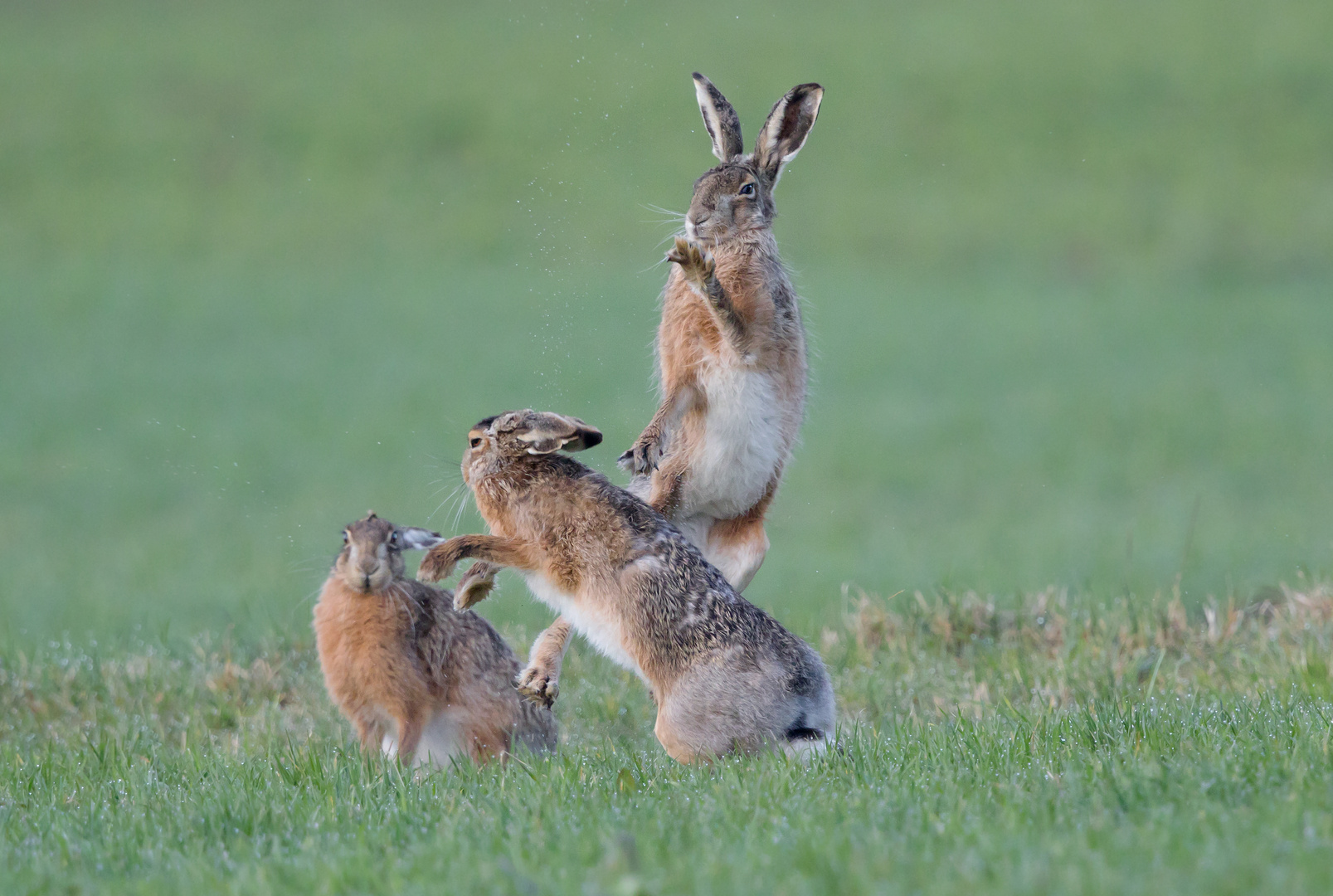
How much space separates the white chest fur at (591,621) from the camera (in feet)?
17.5

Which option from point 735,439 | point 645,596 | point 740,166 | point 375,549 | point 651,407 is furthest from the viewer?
point 651,407

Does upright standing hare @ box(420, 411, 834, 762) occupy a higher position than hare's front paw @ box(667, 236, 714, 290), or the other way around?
hare's front paw @ box(667, 236, 714, 290)

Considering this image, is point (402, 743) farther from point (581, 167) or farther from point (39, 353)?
point (581, 167)

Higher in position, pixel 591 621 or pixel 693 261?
pixel 693 261

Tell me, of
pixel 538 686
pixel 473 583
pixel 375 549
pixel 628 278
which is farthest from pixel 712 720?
pixel 628 278

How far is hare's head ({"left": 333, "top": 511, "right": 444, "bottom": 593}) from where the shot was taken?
5.96 meters

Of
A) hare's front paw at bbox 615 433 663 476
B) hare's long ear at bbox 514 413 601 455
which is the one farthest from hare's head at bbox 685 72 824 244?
hare's long ear at bbox 514 413 601 455

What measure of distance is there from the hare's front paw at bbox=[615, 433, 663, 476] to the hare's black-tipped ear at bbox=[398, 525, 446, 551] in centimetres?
86

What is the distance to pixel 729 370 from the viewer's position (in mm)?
5898

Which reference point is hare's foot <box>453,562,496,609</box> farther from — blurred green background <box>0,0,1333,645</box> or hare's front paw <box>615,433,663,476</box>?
blurred green background <box>0,0,1333,645</box>

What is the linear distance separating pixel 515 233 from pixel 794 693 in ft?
87.5

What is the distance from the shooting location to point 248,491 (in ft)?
57.8

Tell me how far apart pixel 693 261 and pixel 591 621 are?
1366 millimetres

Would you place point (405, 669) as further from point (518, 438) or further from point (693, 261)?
point (693, 261)
